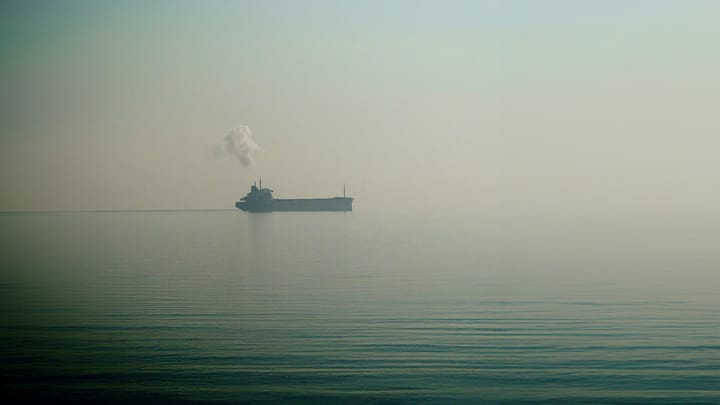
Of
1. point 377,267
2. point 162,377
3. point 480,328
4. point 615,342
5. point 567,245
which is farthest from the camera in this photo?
point 567,245

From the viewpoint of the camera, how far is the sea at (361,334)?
1474 centimetres

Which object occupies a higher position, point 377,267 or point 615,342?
point 377,267

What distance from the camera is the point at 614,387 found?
48.2 feet

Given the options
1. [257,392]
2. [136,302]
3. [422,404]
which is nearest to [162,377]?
[257,392]

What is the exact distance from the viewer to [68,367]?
1658cm

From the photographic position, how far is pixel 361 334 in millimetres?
20391

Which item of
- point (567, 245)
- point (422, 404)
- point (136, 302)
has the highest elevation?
point (567, 245)

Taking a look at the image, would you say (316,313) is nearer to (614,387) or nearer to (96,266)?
(614,387)

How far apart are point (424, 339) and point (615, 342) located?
5313 millimetres

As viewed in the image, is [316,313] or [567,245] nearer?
[316,313]

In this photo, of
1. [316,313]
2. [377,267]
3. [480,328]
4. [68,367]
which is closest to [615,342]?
[480,328]

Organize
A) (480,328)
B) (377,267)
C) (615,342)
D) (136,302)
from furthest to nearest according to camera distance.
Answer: (377,267), (136,302), (480,328), (615,342)

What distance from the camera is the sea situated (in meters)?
14.7

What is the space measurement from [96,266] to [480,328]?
28.5m
